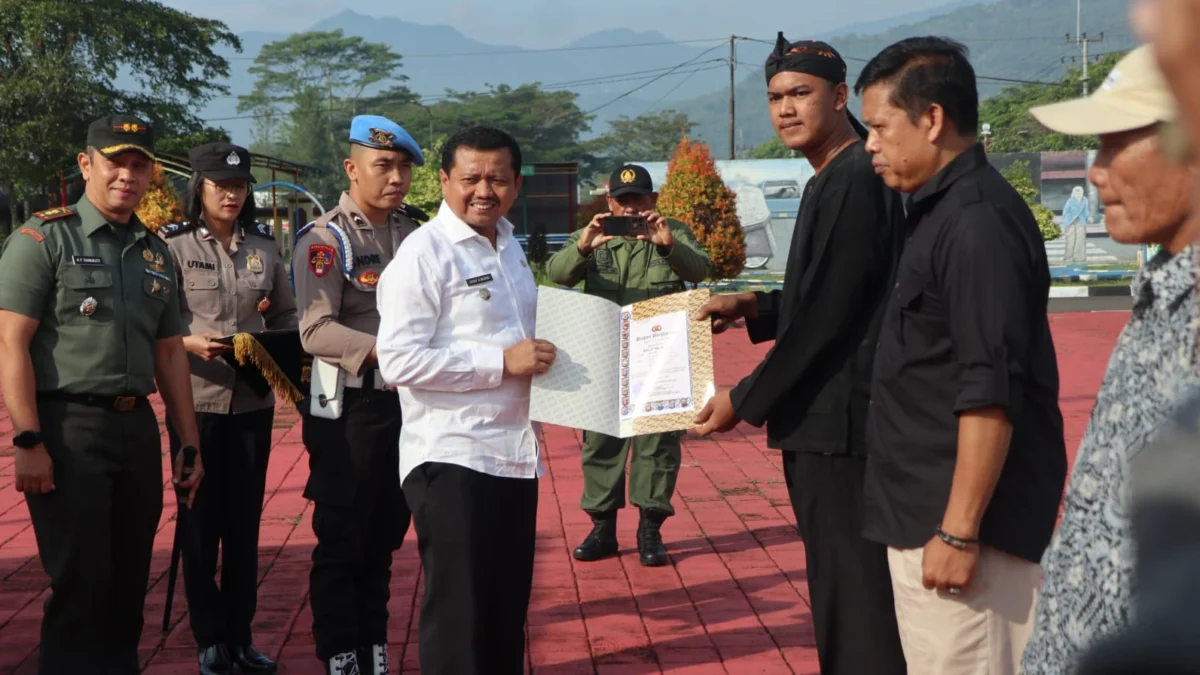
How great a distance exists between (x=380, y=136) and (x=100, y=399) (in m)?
1.34

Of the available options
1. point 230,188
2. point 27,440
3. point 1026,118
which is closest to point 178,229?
point 230,188

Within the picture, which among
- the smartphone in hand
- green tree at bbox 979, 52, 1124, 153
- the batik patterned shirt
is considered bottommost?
the batik patterned shirt

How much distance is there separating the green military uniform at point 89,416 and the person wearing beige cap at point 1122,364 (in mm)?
3017

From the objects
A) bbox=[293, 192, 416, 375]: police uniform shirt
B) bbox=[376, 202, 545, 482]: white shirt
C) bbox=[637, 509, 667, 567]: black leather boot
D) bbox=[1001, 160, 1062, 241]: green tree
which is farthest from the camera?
bbox=[1001, 160, 1062, 241]: green tree

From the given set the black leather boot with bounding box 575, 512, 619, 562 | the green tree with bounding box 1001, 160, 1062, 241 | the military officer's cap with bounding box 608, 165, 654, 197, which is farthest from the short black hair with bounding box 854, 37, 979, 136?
the green tree with bounding box 1001, 160, 1062, 241

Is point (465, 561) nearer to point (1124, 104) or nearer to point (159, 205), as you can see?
point (1124, 104)

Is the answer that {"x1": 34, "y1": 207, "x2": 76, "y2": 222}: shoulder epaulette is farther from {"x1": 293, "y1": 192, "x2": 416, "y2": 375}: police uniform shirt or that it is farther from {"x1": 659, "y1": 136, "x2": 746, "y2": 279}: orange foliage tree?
{"x1": 659, "y1": 136, "x2": 746, "y2": 279}: orange foliage tree

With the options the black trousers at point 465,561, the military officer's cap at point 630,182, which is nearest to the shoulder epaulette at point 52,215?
the black trousers at point 465,561

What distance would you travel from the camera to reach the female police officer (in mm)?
4777

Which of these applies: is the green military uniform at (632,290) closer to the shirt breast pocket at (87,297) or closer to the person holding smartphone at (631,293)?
the person holding smartphone at (631,293)

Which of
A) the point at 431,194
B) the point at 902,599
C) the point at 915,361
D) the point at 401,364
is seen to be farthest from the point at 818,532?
the point at 431,194

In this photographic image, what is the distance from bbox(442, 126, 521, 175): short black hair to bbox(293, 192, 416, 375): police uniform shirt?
77 cm

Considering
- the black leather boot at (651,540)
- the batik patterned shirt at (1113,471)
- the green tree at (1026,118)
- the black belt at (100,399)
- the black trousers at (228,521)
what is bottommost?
the black leather boot at (651,540)

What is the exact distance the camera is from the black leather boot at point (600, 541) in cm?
628
